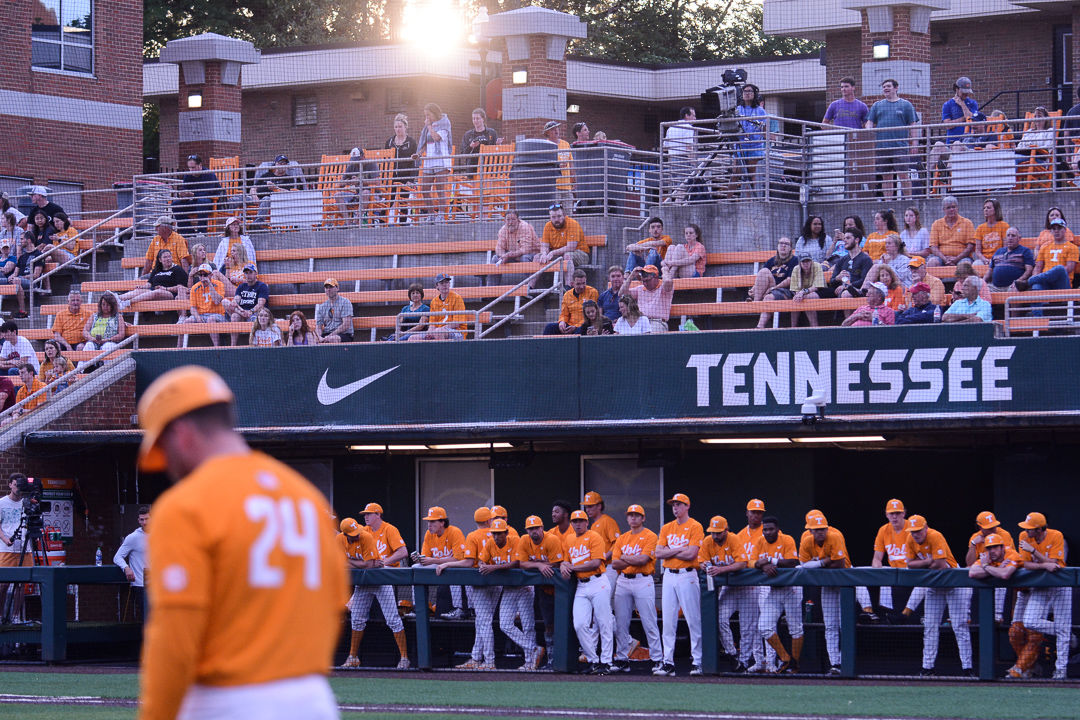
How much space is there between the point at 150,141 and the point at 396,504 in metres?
26.4

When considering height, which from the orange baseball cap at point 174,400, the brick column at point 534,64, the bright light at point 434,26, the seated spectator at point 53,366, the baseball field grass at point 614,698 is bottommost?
the baseball field grass at point 614,698

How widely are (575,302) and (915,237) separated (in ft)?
12.5

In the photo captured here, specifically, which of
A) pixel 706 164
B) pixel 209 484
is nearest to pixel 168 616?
pixel 209 484

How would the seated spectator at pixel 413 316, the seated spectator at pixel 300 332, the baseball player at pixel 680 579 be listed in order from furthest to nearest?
the seated spectator at pixel 300 332
the seated spectator at pixel 413 316
the baseball player at pixel 680 579

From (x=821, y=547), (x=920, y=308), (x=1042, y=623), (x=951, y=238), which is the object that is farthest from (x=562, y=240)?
(x=1042, y=623)

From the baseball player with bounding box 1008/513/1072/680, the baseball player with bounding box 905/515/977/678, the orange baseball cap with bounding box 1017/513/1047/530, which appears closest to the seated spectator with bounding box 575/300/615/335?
the baseball player with bounding box 905/515/977/678

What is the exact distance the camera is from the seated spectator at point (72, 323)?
20.7 meters

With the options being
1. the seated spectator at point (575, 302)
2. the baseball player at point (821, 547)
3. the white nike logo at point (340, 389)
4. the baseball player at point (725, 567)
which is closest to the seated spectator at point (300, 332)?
the white nike logo at point (340, 389)

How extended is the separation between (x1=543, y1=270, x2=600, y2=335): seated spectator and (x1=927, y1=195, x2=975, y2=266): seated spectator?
3.68m

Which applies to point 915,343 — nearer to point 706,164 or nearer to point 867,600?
point 867,600

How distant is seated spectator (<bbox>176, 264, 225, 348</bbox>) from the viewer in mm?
20375

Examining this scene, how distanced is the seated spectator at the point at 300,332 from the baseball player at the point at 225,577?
14.7m

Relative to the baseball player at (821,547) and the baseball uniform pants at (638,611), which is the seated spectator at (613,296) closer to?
the baseball uniform pants at (638,611)

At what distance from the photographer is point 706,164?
21.4 metres
